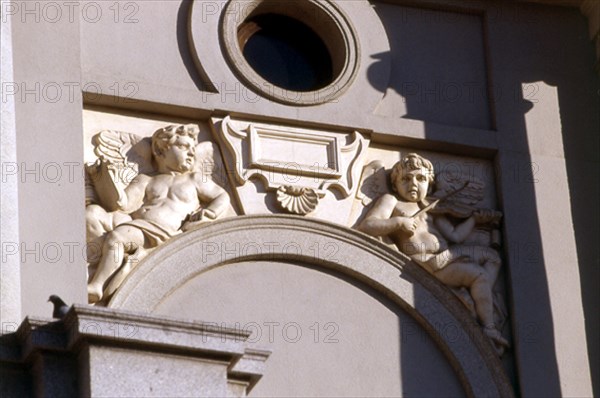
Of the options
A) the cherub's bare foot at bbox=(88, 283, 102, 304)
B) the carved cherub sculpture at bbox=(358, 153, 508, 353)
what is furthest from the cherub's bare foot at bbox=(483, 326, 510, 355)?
the cherub's bare foot at bbox=(88, 283, 102, 304)

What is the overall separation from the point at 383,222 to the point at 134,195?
1902 millimetres

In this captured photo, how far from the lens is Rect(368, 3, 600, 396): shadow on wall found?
14844mm

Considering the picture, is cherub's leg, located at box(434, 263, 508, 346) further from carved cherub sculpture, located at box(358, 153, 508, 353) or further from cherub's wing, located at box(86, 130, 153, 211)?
cherub's wing, located at box(86, 130, 153, 211)

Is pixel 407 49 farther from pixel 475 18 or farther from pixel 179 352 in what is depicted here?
pixel 179 352

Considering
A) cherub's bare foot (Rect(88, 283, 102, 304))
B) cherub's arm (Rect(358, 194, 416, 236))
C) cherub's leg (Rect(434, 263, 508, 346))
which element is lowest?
cherub's bare foot (Rect(88, 283, 102, 304))

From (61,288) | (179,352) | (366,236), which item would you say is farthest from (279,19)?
(179,352)

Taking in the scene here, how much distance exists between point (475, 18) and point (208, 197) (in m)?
3.14

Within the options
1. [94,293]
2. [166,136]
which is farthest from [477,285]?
[94,293]

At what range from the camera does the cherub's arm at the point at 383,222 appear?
47.6 feet

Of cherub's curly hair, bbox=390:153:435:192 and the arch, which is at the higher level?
cherub's curly hair, bbox=390:153:435:192

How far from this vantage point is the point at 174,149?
1408 centimetres

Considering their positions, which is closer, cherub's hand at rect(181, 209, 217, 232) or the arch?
cherub's hand at rect(181, 209, 217, 232)

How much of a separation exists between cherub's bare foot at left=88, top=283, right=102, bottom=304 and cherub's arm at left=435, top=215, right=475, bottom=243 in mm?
2814

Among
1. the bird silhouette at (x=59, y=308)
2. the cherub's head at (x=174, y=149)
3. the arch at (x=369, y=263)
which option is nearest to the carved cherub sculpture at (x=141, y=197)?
the cherub's head at (x=174, y=149)
